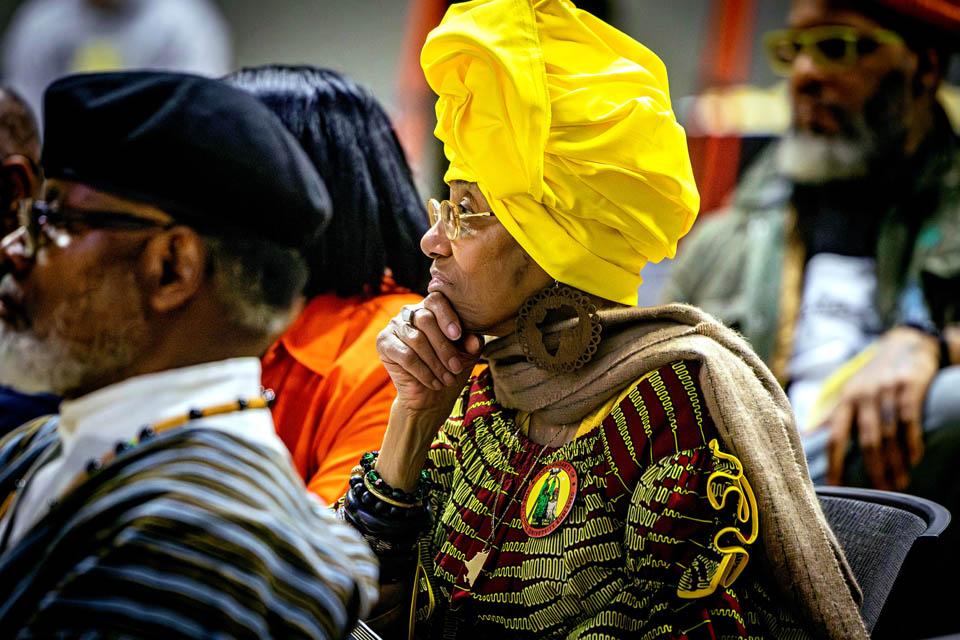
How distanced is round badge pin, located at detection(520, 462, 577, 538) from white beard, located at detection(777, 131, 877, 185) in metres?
2.81

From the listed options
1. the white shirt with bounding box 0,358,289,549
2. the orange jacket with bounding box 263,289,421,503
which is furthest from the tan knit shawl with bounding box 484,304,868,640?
the white shirt with bounding box 0,358,289,549

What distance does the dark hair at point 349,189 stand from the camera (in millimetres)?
2555

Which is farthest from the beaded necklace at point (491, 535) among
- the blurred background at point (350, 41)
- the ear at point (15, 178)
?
the blurred background at point (350, 41)

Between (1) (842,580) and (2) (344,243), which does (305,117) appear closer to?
(2) (344,243)

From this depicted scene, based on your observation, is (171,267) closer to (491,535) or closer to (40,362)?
(40,362)

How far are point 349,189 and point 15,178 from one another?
0.97 metres

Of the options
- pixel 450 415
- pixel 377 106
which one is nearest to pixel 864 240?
pixel 377 106

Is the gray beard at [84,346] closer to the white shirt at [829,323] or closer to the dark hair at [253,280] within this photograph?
the dark hair at [253,280]

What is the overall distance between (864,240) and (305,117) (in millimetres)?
2343

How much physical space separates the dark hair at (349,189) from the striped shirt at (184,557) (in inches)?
49.1

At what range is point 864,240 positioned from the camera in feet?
13.6

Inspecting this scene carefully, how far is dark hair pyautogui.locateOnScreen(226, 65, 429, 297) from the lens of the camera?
2.55 meters

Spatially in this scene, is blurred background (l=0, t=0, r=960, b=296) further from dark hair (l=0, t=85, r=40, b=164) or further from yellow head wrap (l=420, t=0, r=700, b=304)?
yellow head wrap (l=420, t=0, r=700, b=304)

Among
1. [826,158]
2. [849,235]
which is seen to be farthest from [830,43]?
[849,235]
